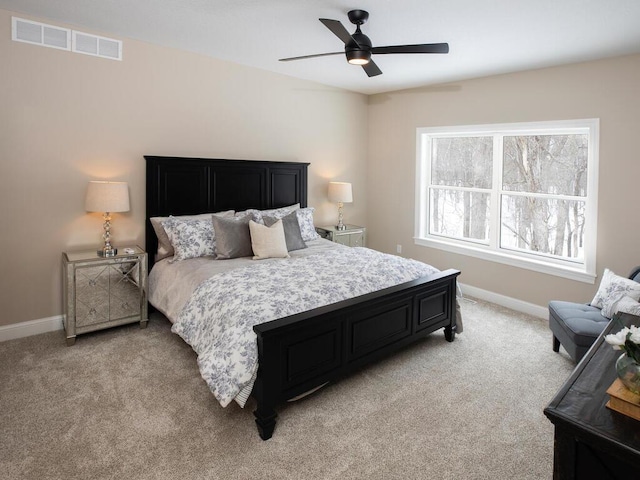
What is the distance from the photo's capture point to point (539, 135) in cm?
432

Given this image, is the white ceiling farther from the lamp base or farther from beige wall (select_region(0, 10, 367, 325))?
the lamp base

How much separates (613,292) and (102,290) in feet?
13.7

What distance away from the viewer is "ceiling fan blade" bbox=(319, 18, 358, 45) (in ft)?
8.13

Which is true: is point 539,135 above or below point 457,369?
above

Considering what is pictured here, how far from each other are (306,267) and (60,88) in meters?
2.64

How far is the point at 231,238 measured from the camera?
3.72m

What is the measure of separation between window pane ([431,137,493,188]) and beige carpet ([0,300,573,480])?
231 cm

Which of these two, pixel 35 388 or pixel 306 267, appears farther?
pixel 306 267

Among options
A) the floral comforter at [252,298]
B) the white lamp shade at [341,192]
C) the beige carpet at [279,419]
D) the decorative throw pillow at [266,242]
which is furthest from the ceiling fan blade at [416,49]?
the white lamp shade at [341,192]

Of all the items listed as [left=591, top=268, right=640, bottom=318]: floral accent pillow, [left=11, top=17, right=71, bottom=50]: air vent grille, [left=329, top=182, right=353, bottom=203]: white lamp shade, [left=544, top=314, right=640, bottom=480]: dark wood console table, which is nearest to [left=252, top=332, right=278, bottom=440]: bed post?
[left=544, top=314, right=640, bottom=480]: dark wood console table

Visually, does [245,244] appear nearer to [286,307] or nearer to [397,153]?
[286,307]

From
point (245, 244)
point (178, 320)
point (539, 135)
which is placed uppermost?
point (539, 135)

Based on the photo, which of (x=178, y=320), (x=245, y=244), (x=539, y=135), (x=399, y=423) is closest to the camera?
(x=399, y=423)

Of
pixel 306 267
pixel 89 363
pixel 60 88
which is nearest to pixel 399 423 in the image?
pixel 306 267
